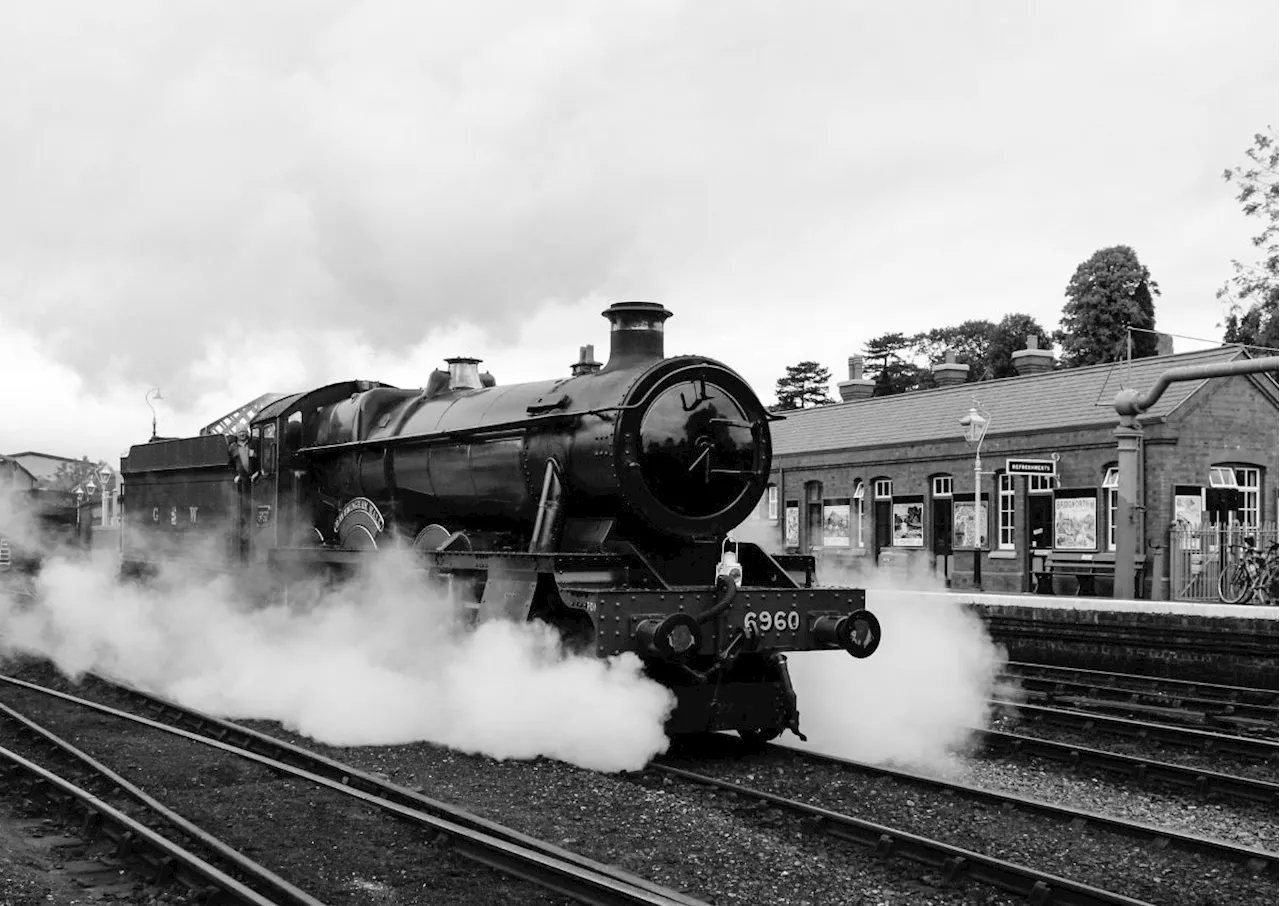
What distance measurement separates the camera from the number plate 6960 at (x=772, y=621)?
27.5 ft

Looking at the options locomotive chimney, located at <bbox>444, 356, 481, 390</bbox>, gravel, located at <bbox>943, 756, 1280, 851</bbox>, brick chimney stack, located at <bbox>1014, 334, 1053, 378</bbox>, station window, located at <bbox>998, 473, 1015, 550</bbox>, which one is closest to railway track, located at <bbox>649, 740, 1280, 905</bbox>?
gravel, located at <bbox>943, 756, 1280, 851</bbox>

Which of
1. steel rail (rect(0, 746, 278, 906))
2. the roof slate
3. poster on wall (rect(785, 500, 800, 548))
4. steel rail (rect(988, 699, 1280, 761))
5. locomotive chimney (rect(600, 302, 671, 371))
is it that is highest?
the roof slate

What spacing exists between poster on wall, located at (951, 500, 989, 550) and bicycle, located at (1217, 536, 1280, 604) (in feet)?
26.4

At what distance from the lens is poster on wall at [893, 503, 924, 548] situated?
96.0 feet

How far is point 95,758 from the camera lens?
8555 mm

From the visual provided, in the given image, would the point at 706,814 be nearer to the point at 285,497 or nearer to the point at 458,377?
the point at 458,377

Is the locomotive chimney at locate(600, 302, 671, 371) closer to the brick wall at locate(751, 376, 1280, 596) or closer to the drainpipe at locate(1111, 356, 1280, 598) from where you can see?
the drainpipe at locate(1111, 356, 1280, 598)

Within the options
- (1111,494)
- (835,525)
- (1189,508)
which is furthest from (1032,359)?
(1189,508)

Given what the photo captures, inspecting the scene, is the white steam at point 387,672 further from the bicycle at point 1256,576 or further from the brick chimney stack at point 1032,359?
the brick chimney stack at point 1032,359

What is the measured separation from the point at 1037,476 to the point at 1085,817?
2076cm

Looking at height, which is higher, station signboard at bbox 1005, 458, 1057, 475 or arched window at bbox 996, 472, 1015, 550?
station signboard at bbox 1005, 458, 1057, 475

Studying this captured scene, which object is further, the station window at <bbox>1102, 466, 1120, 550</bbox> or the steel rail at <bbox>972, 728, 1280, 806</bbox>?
the station window at <bbox>1102, 466, 1120, 550</bbox>

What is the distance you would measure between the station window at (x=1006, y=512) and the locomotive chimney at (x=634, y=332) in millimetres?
19465

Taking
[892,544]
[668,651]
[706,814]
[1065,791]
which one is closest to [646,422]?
[668,651]
